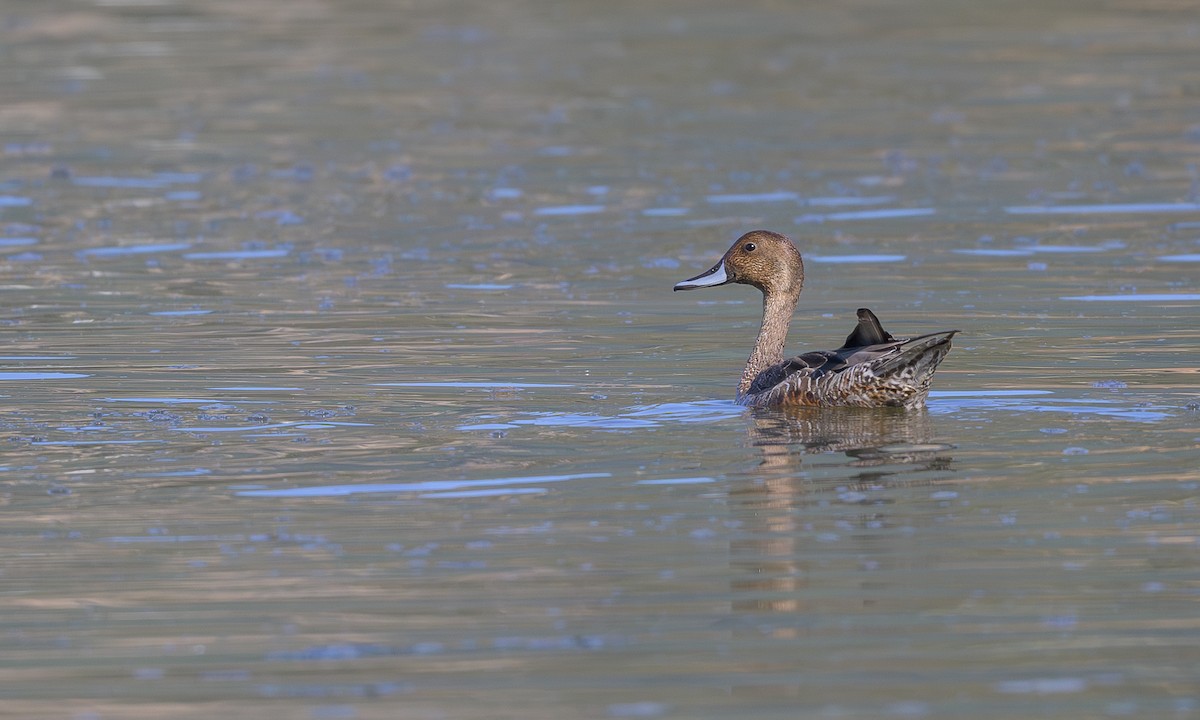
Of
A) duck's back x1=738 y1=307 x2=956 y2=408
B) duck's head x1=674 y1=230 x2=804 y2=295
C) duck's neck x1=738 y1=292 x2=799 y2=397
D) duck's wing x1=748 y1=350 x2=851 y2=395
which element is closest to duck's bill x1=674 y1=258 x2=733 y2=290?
duck's head x1=674 y1=230 x2=804 y2=295

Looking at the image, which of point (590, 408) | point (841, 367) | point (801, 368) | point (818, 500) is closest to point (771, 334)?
point (801, 368)

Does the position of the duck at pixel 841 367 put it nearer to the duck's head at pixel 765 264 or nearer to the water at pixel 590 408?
the duck's head at pixel 765 264

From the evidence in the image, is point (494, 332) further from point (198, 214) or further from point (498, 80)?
point (498, 80)

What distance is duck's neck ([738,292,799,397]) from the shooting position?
1027 centimetres

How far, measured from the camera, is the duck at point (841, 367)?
9047 millimetres

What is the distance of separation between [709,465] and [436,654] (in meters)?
2.50

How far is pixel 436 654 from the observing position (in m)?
5.88

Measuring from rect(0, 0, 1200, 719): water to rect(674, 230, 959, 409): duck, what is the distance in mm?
152

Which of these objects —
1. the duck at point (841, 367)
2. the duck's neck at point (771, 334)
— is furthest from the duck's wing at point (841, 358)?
the duck's neck at point (771, 334)

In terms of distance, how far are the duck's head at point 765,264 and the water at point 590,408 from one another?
1.74 ft

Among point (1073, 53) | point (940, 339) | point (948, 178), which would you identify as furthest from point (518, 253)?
point (1073, 53)

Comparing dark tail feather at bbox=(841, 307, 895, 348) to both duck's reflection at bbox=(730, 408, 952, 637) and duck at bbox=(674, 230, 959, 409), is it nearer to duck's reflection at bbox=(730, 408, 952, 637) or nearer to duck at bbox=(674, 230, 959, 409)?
duck at bbox=(674, 230, 959, 409)

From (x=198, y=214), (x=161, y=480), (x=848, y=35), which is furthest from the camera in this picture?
(x=848, y=35)

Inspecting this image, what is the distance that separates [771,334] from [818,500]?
3087 millimetres
